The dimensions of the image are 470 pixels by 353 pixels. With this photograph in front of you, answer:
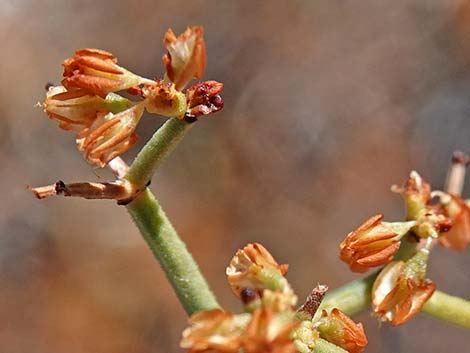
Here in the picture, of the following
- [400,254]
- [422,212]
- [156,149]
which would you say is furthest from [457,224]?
[156,149]

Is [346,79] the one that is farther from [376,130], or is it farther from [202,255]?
[202,255]

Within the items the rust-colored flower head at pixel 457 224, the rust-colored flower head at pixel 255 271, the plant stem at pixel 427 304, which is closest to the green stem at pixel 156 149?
the rust-colored flower head at pixel 255 271

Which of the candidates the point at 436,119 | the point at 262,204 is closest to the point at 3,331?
the point at 262,204

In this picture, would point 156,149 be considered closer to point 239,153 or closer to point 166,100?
point 166,100

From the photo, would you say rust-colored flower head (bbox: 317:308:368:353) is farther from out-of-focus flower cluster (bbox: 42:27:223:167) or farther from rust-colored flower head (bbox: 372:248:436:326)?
out-of-focus flower cluster (bbox: 42:27:223:167)

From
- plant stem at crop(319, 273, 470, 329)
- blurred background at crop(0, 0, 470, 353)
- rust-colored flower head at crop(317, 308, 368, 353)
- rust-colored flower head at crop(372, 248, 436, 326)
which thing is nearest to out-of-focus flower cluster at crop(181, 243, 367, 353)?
rust-colored flower head at crop(317, 308, 368, 353)
